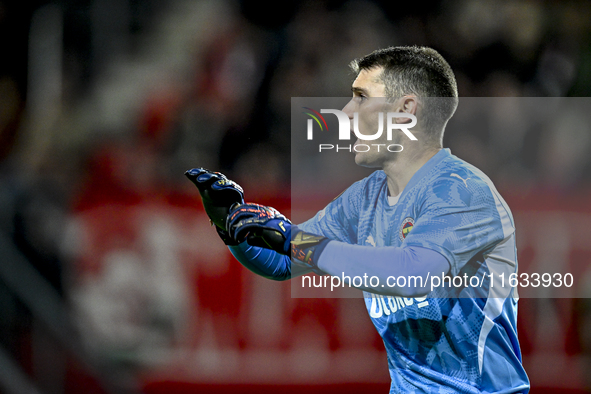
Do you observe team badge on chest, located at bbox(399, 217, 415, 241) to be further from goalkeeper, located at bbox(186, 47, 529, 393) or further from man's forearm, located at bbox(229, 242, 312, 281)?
man's forearm, located at bbox(229, 242, 312, 281)

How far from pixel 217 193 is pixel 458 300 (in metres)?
0.97

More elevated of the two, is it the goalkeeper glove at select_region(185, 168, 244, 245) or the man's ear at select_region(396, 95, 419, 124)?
the man's ear at select_region(396, 95, 419, 124)

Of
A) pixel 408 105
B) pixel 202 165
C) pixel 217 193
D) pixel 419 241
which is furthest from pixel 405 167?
pixel 202 165

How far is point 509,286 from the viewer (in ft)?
4.95

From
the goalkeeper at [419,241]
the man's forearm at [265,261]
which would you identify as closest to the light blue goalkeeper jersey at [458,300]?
the goalkeeper at [419,241]

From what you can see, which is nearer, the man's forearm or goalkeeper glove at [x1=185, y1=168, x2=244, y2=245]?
goalkeeper glove at [x1=185, y1=168, x2=244, y2=245]

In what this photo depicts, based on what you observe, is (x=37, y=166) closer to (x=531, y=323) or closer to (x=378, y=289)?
(x=378, y=289)

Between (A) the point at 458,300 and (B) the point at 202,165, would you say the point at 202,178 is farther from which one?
(B) the point at 202,165

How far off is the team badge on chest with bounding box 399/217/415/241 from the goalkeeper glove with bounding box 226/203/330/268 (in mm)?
374

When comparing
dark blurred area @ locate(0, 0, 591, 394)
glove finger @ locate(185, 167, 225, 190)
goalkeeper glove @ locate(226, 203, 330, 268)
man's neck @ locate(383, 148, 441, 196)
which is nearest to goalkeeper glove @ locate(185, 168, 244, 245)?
glove finger @ locate(185, 167, 225, 190)

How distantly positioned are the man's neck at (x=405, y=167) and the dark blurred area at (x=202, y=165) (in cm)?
140

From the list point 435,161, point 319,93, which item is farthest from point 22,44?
point 435,161

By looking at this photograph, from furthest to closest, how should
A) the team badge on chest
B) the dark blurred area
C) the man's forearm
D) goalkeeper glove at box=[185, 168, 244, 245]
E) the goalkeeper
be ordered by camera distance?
the dark blurred area → the man's forearm → goalkeeper glove at box=[185, 168, 244, 245] → the team badge on chest → the goalkeeper

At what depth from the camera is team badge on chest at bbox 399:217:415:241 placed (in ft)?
5.17
